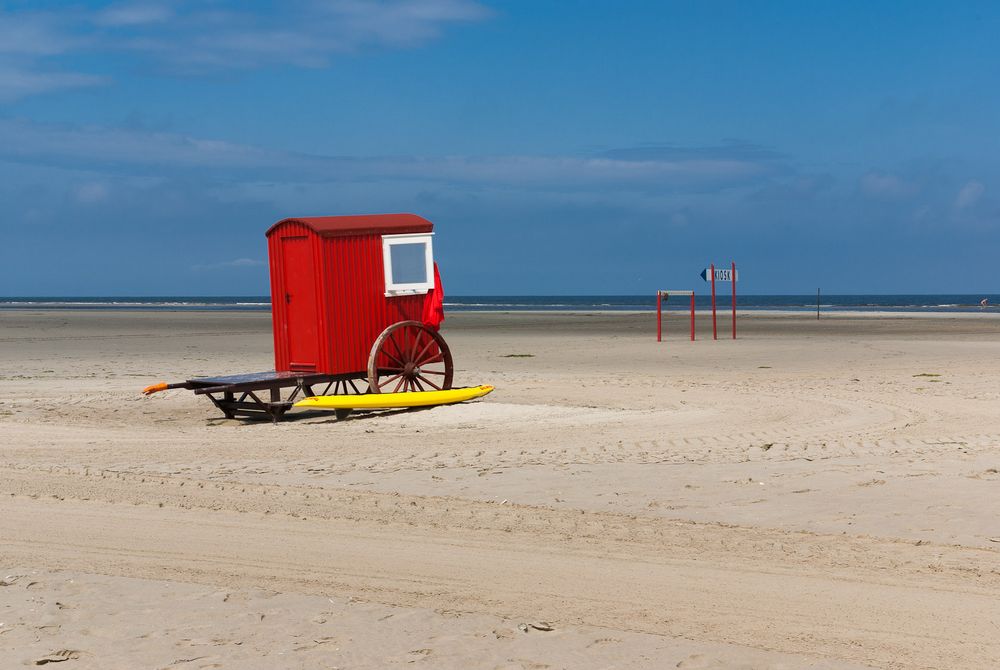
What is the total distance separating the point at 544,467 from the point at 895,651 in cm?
469

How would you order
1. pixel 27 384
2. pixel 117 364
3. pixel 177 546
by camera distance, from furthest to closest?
pixel 117 364 → pixel 27 384 → pixel 177 546

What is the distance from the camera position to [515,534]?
6602 mm

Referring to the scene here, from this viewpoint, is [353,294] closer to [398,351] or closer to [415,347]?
[398,351]

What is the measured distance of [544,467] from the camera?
29.5 feet

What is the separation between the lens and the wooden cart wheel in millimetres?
13547

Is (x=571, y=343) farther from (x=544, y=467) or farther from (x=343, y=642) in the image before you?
(x=343, y=642)

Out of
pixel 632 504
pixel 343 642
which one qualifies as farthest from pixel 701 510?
pixel 343 642

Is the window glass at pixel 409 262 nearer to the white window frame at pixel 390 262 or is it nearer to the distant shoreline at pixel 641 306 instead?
the white window frame at pixel 390 262

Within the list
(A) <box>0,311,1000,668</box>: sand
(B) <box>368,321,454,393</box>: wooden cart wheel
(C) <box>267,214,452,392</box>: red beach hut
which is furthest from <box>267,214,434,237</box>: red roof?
(A) <box>0,311,1000,668</box>: sand

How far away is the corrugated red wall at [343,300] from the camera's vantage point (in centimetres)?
1325

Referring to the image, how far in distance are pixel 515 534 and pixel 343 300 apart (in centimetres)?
730

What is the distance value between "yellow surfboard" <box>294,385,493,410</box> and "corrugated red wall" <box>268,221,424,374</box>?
65cm

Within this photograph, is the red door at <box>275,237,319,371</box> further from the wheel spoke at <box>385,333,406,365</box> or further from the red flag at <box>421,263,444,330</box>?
the red flag at <box>421,263,444,330</box>

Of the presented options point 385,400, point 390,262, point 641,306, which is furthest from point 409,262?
point 641,306
